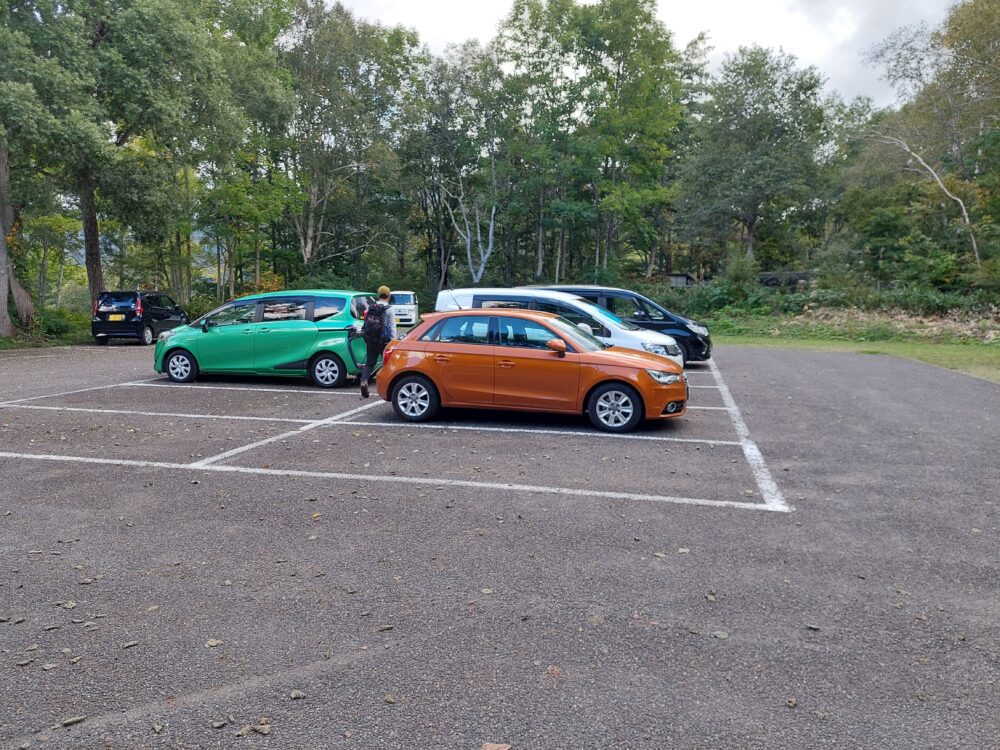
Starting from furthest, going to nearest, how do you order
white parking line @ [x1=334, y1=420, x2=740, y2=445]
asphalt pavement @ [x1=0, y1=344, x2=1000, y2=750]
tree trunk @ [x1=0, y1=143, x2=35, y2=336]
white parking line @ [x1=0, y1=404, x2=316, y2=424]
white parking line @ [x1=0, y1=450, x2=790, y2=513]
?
tree trunk @ [x1=0, y1=143, x2=35, y2=336] < white parking line @ [x1=0, y1=404, x2=316, y2=424] < white parking line @ [x1=334, y1=420, x2=740, y2=445] < white parking line @ [x1=0, y1=450, x2=790, y2=513] < asphalt pavement @ [x1=0, y1=344, x2=1000, y2=750]

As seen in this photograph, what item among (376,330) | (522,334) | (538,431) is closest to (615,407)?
(538,431)

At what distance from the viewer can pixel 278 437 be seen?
8.39 meters

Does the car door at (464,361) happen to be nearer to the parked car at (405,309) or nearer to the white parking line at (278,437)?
the white parking line at (278,437)

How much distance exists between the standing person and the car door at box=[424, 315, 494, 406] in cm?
232

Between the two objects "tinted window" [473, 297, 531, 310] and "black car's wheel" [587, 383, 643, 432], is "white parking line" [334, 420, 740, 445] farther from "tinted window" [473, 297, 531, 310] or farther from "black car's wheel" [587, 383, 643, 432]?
"tinted window" [473, 297, 531, 310]

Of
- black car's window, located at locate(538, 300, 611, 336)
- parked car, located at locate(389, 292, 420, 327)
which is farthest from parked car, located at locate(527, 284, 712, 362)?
parked car, located at locate(389, 292, 420, 327)

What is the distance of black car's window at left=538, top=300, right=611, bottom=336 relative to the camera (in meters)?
12.4

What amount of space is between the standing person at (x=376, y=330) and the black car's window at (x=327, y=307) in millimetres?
1145

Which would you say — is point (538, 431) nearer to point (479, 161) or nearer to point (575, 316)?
point (575, 316)

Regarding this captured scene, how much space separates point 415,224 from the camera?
44031 millimetres

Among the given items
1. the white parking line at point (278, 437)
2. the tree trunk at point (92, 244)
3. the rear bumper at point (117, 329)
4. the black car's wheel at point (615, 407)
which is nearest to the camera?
the white parking line at point (278, 437)

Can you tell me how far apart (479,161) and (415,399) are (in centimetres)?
3335

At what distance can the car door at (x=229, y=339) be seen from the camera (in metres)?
12.7

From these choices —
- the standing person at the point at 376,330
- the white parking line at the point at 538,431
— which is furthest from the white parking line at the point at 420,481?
the standing person at the point at 376,330
